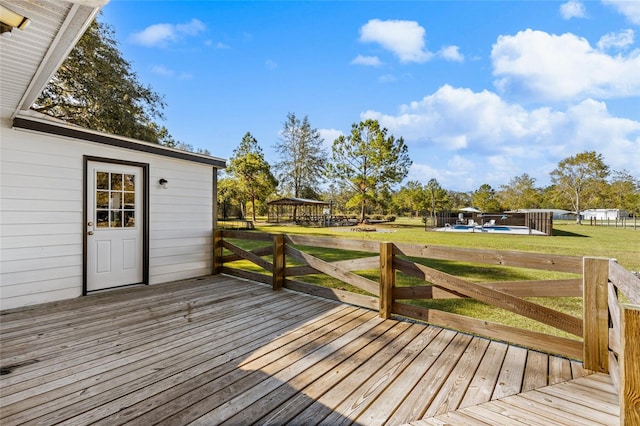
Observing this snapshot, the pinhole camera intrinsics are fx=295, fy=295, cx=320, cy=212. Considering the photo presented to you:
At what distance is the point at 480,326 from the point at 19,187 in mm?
5407

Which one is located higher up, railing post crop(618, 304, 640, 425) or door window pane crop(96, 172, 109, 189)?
door window pane crop(96, 172, 109, 189)

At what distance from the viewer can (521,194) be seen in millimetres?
41781

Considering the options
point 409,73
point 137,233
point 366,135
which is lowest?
point 137,233

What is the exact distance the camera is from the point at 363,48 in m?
15.5

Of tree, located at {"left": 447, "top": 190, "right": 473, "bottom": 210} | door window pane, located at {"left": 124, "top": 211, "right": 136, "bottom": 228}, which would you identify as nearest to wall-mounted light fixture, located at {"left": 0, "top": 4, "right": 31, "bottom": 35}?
door window pane, located at {"left": 124, "top": 211, "right": 136, "bottom": 228}

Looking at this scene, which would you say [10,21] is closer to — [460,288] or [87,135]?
[87,135]

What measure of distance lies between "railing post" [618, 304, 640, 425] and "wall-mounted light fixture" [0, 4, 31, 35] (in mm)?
3115

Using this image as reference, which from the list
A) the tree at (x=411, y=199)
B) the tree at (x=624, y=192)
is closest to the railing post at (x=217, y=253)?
the tree at (x=411, y=199)

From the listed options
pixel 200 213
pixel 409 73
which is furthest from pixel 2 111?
pixel 409 73

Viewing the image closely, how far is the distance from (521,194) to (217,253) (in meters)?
47.4

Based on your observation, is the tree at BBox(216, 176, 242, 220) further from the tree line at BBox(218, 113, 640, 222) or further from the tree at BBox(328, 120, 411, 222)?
the tree at BBox(328, 120, 411, 222)

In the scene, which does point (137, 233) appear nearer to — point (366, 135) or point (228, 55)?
point (228, 55)

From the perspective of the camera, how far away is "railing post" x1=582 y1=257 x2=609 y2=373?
2148 millimetres

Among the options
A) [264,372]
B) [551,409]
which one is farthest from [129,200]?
[551,409]
